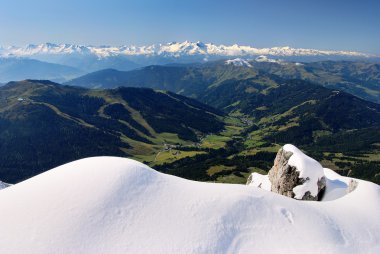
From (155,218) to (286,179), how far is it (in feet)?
125

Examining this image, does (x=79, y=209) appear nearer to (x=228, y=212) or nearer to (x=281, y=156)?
(x=228, y=212)

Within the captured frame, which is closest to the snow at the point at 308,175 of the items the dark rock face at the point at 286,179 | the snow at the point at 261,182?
the dark rock face at the point at 286,179

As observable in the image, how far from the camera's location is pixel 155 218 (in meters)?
39.6

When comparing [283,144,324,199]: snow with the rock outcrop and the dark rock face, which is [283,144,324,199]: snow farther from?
the dark rock face

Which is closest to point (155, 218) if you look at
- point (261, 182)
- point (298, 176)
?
point (298, 176)

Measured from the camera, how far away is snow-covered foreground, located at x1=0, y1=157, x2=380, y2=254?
3534 centimetres

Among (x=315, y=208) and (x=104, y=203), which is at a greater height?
(x=104, y=203)

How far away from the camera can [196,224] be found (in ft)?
131

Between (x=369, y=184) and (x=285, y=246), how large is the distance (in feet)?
106

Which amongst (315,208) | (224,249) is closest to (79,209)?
(224,249)

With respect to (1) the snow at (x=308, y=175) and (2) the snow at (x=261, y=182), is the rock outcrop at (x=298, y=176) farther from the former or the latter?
(2) the snow at (x=261, y=182)

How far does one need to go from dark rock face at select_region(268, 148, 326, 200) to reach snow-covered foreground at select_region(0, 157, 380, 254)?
16.1 m

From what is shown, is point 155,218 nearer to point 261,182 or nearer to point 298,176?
point 298,176

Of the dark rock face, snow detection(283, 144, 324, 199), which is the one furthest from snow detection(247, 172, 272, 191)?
snow detection(283, 144, 324, 199)
